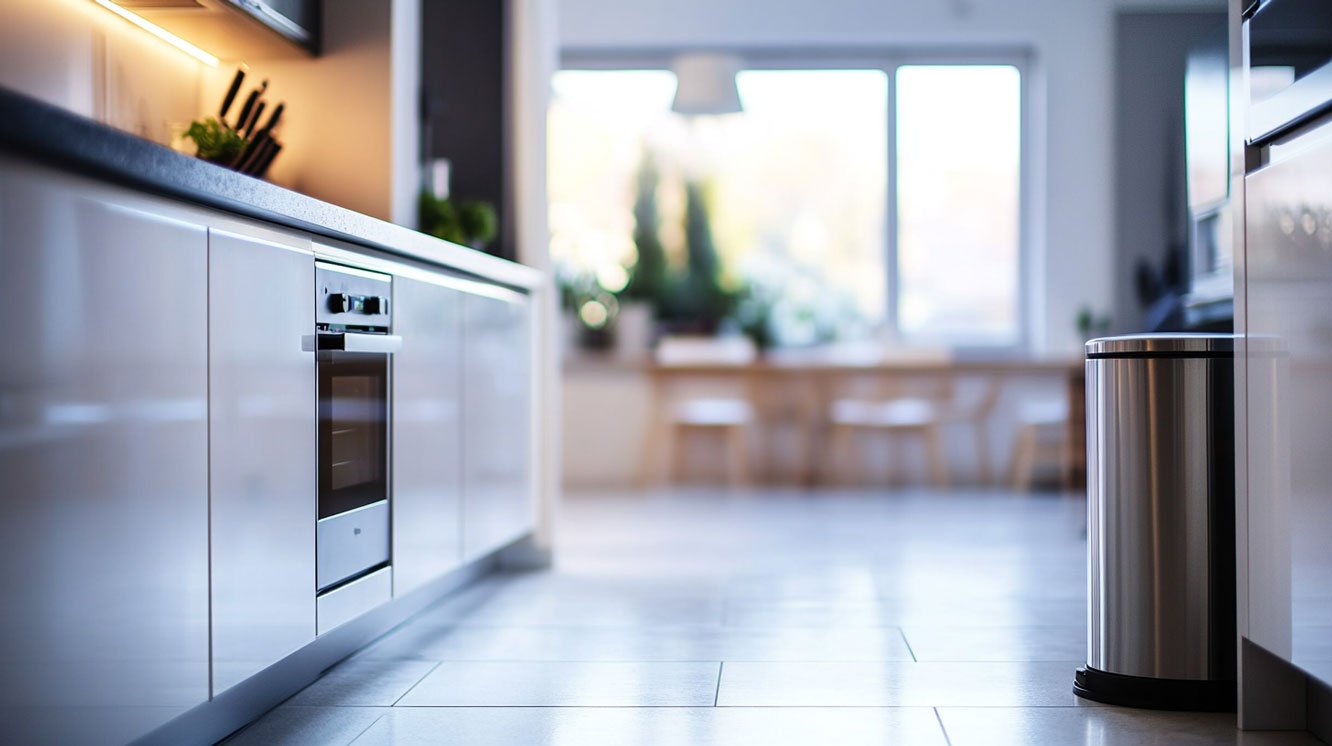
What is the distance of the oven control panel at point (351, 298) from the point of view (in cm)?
204

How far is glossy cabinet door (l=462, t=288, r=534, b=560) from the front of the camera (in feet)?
9.58

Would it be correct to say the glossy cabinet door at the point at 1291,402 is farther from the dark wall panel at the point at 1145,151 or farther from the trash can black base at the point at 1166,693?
the dark wall panel at the point at 1145,151

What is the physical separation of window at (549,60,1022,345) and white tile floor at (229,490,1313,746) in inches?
122

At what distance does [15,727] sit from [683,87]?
490 centimetres

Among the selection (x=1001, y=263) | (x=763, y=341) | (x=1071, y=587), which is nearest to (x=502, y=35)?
(x=1071, y=587)

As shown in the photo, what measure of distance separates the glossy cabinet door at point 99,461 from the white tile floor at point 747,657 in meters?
Answer: 0.41

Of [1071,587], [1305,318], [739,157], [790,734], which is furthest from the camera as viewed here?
[739,157]

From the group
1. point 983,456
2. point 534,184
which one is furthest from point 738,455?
point 534,184

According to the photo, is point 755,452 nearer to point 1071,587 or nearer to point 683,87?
point 683,87

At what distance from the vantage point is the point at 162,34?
2707mm

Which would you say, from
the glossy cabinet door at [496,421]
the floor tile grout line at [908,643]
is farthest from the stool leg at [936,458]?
A: the floor tile grout line at [908,643]

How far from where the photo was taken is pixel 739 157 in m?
7.23

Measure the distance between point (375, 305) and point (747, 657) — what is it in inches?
39.5

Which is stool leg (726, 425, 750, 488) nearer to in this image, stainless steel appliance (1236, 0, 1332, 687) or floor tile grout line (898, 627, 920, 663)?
floor tile grout line (898, 627, 920, 663)
